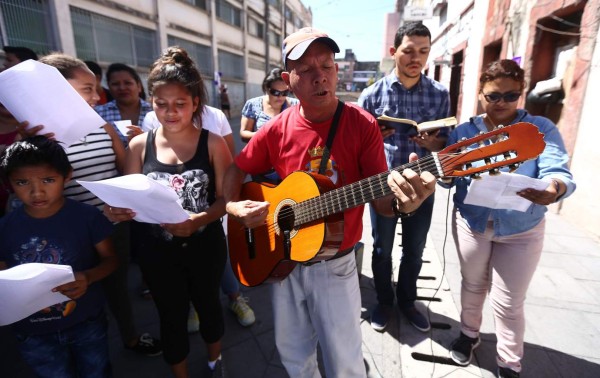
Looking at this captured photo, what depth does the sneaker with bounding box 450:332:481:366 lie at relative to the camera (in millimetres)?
2254

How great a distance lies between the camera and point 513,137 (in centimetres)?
116

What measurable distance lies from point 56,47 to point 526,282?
11.4 meters

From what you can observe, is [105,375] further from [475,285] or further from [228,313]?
[475,285]

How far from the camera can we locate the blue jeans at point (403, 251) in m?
2.50

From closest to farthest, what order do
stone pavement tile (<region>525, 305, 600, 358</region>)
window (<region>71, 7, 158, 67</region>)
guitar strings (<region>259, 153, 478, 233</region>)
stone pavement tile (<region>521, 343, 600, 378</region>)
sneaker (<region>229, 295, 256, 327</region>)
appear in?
1. guitar strings (<region>259, 153, 478, 233</region>)
2. stone pavement tile (<region>521, 343, 600, 378</region>)
3. stone pavement tile (<region>525, 305, 600, 358</region>)
4. sneaker (<region>229, 295, 256, 327</region>)
5. window (<region>71, 7, 158, 67</region>)

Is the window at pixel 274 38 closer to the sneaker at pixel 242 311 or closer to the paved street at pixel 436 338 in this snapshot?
the paved street at pixel 436 338

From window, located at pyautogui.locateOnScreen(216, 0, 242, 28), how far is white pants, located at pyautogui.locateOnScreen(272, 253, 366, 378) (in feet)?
67.6

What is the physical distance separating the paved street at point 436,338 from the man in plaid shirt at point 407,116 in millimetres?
175

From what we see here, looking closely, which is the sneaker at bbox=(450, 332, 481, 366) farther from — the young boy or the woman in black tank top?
the young boy

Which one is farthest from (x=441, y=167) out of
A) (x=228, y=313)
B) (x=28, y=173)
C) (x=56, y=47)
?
(x=56, y=47)

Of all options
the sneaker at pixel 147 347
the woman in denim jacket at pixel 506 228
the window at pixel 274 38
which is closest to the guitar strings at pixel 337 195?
the woman in denim jacket at pixel 506 228

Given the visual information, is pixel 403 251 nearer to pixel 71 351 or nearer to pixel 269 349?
pixel 269 349

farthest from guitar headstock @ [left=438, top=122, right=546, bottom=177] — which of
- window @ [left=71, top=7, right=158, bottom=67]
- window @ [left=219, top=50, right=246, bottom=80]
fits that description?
window @ [left=219, top=50, right=246, bottom=80]

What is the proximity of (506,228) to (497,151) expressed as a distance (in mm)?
928
